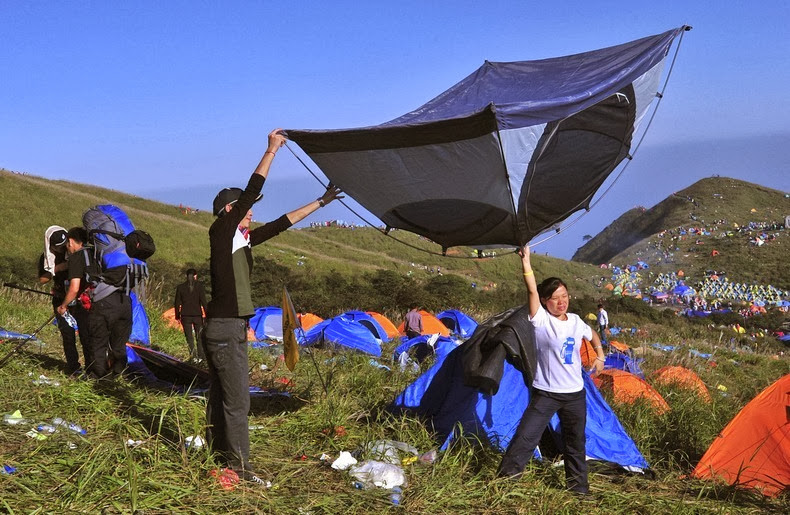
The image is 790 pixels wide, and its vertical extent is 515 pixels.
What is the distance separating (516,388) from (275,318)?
10.7 meters

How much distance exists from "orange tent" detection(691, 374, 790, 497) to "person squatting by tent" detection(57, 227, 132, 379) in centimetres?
519

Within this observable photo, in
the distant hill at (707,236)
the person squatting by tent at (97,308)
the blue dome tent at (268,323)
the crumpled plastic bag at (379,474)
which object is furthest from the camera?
the distant hill at (707,236)

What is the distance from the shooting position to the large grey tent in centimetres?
487

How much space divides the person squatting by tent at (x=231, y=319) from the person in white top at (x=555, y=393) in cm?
180

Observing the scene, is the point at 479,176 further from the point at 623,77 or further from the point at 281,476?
the point at 281,476

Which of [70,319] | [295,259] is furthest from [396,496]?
[295,259]

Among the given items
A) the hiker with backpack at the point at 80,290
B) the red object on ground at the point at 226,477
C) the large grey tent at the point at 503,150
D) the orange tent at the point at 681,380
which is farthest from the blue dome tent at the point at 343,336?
the red object on ground at the point at 226,477

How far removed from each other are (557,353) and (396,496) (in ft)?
4.79

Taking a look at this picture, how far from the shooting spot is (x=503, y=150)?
189 inches

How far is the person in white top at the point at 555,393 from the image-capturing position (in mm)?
4719

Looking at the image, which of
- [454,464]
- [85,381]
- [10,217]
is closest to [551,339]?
[454,464]

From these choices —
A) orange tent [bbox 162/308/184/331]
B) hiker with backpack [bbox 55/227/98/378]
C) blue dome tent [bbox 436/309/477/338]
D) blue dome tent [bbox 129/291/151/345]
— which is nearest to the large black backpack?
hiker with backpack [bbox 55/227/98/378]

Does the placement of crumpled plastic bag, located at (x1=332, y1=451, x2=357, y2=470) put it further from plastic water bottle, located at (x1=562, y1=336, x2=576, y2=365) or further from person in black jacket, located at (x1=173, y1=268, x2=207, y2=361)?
person in black jacket, located at (x1=173, y1=268, x2=207, y2=361)

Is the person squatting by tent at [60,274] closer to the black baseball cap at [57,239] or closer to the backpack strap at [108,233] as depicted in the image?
the black baseball cap at [57,239]
